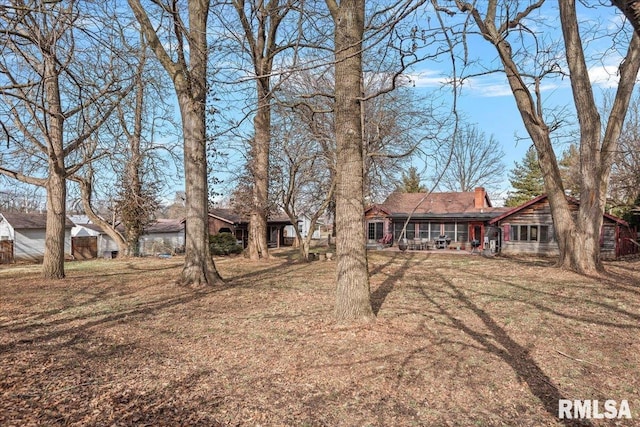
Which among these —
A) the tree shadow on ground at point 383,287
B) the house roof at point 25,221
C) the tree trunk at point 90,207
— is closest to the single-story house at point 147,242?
the house roof at point 25,221

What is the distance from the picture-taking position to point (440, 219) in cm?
3027

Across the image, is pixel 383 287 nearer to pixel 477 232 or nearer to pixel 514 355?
pixel 514 355

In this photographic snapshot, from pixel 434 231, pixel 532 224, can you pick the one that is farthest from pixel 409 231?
pixel 532 224

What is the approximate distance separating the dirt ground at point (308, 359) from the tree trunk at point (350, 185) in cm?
43

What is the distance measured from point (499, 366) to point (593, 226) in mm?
10109

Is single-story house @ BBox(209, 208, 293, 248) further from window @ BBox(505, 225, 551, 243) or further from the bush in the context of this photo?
window @ BBox(505, 225, 551, 243)

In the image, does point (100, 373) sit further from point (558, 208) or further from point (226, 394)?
point (558, 208)

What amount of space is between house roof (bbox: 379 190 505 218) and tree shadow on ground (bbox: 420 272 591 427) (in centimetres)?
2201

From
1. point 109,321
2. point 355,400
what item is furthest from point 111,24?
point 355,400

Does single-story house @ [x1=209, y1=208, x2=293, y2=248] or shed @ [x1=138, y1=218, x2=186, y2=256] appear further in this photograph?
single-story house @ [x1=209, y1=208, x2=293, y2=248]

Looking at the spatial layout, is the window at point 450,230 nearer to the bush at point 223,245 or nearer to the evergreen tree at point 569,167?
the evergreen tree at point 569,167

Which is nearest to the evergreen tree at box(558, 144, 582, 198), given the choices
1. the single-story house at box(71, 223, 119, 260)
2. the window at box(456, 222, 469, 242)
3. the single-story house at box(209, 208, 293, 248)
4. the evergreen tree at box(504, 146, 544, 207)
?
→ the evergreen tree at box(504, 146, 544, 207)

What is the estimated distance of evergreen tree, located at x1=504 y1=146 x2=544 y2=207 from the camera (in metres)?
41.5

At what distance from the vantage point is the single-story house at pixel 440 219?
29297 millimetres
